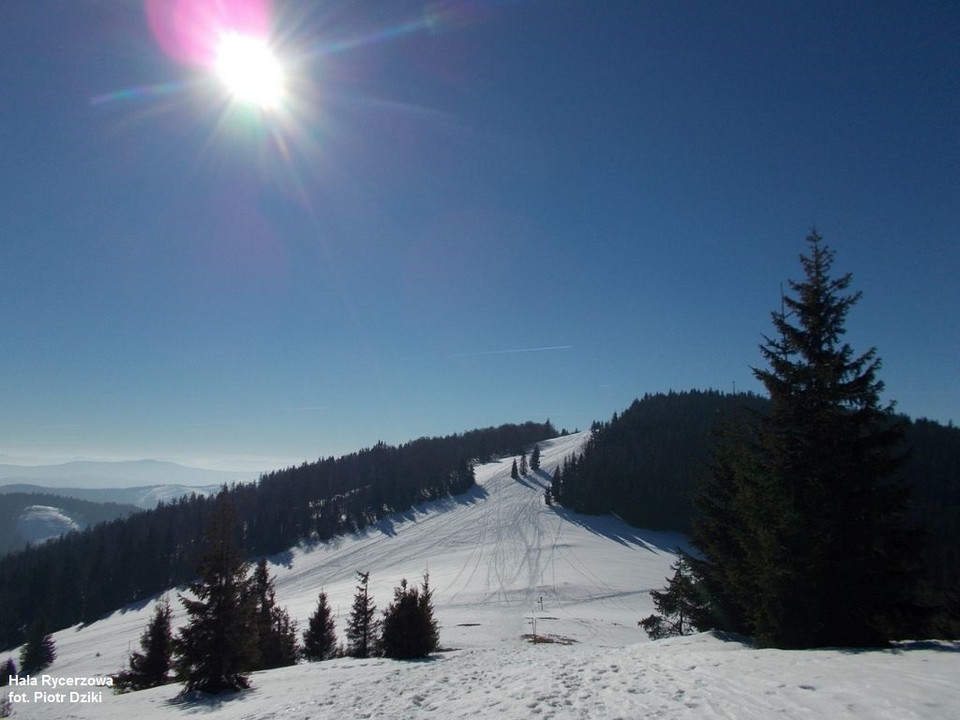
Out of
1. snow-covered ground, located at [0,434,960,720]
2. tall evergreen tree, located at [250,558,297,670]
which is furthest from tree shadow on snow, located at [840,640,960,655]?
tall evergreen tree, located at [250,558,297,670]

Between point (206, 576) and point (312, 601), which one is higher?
point (206, 576)

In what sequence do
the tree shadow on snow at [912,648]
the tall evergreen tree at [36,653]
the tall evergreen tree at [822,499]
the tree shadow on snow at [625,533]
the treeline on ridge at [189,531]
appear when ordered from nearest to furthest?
the tree shadow on snow at [912,648], the tall evergreen tree at [822,499], the tall evergreen tree at [36,653], the tree shadow on snow at [625,533], the treeline on ridge at [189,531]

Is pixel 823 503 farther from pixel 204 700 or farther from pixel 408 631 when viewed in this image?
pixel 204 700

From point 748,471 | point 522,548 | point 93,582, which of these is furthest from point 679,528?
point 93,582

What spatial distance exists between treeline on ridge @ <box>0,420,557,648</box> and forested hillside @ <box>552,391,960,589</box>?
38.1m

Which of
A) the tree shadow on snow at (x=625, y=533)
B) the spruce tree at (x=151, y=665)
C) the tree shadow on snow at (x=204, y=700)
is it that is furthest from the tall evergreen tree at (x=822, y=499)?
the tree shadow on snow at (x=625, y=533)

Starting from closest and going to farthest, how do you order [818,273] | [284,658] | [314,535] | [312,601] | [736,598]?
1. [818,273]
2. [736,598]
3. [284,658]
4. [312,601]
5. [314,535]

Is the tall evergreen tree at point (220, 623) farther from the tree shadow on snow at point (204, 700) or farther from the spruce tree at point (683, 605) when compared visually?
the spruce tree at point (683, 605)

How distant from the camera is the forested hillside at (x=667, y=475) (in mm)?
107375

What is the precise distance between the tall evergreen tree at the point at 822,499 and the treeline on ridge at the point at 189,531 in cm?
9987

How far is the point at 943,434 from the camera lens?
482ft

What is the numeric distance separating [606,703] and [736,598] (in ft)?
25.9

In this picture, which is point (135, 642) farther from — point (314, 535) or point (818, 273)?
point (818, 273)

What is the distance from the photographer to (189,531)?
4990 inches
